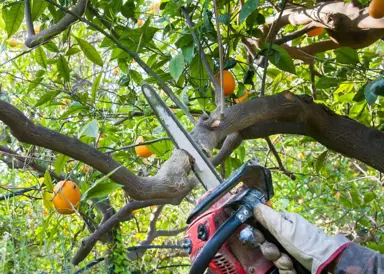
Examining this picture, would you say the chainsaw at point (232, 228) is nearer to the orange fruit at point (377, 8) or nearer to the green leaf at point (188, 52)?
the green leaf at point (188, 52)

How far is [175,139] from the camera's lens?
0.99m

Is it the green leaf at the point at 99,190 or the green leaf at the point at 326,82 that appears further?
the green leaf at the point at 326,82

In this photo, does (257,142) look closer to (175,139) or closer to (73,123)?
(73,123)

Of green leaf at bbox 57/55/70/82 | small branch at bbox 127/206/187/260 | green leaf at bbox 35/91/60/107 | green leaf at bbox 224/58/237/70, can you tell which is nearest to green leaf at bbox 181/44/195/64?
green leaf at bbox 224/58/237/70

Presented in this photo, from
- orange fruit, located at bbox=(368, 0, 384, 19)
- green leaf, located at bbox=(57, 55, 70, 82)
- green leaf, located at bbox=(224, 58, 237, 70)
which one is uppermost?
green leaf, located at bbox=(57, 55, 70, 82)

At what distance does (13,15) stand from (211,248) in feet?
2.75

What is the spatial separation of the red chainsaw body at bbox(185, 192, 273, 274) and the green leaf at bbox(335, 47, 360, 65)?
0.76 metres

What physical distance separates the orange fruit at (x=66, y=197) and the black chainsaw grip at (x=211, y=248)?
1.35ft

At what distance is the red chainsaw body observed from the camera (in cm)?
73

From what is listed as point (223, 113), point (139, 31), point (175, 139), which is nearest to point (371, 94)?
point (223, 113)

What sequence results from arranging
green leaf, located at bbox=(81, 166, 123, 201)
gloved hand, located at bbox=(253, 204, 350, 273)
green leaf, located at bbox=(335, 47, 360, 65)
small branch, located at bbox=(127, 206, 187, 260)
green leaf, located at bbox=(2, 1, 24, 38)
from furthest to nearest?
small branch, located at bbox=(127, 206, 187, 260) < green leaf, located at bbox=(335, 47, 360, 65) < green leaf, located at bbox=(2, 1, 24, 38) < green leaf, located at bbox=(81, 166, 123, 201) < gloved hand, located at bbox=(253, 204, 350, 273)

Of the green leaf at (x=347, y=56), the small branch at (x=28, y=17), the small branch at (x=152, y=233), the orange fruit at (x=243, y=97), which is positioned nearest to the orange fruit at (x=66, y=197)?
the small branch at (x=28, y=17)

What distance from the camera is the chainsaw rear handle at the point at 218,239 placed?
68 centimetres

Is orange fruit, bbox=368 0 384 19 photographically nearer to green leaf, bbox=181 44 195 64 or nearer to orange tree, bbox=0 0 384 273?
orange tree, bbox=0 0 384 273
